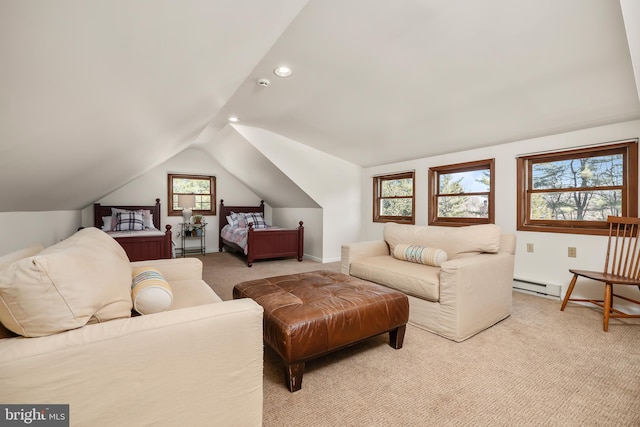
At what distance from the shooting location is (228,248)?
670cm

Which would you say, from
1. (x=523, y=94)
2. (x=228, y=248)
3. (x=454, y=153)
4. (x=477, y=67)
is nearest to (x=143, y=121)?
(x=477, y=67)

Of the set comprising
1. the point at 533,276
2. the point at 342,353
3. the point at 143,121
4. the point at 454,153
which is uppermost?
the point at 454,153

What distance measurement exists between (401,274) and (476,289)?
0.60 meters

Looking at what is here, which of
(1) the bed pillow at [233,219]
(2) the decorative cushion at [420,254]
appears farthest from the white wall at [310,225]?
(2) the decorative cushion at [420,254]

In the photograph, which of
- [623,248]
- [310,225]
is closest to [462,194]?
[623,248]

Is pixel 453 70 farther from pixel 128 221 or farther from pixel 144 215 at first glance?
pixel 144 215

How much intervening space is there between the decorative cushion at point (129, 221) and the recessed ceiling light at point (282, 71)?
422 centimetres

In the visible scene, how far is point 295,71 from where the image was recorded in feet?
8.36

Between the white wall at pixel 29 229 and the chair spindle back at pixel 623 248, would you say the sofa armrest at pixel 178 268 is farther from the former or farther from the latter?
the chair spindle back at pixel 623 248

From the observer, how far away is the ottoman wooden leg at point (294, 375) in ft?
5.10

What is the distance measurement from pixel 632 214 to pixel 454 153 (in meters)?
1.99

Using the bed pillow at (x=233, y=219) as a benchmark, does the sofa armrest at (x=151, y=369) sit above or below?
below

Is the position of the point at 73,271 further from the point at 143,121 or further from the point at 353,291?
the point at 353,291

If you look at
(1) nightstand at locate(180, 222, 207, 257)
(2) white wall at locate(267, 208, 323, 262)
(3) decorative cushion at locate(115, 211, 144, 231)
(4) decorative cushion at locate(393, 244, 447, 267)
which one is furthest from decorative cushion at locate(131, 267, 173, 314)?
(1) nightstand at locate(180, 222, 207, 257)
